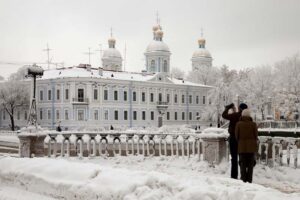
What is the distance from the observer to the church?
2491 inches

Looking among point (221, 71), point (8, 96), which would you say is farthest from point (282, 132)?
point (221, 71)

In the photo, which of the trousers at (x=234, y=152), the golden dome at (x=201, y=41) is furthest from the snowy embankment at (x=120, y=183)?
the golden dome at (x=201, y=41)

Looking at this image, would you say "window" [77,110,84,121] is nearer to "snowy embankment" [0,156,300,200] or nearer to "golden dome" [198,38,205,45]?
"golden dome" [198,38,205,45]

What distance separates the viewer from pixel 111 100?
66250 mm

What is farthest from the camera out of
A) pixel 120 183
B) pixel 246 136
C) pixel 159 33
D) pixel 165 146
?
pixel 159 33

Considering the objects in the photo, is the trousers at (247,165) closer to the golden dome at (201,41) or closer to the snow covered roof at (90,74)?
the snow covered roof at (90,74)

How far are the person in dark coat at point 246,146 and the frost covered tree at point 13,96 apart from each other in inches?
2419

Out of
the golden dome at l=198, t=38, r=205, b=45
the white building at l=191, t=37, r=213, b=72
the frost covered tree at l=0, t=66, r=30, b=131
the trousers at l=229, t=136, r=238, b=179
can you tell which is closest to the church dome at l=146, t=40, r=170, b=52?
the white building at l=191, t=37, r=213, b=72

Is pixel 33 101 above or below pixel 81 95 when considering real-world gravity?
below

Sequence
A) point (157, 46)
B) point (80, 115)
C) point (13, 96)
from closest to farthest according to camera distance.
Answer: point (80, 115) → point (13, 96) → point (157, 46)

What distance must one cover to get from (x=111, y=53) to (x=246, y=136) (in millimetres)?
80964

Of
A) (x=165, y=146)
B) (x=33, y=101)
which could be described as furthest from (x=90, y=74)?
(x=165, y=146)

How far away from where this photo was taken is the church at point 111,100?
63281mm

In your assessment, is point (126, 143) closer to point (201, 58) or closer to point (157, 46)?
point (157, 46)
